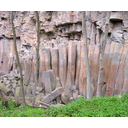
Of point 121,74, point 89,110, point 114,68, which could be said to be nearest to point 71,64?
point 114,68

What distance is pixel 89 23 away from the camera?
8.27 m

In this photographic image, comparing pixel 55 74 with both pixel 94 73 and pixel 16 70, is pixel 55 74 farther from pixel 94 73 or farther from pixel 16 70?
pixel 16 70

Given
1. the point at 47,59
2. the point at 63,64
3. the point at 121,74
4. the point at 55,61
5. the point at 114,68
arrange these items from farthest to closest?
the point at 47,59 < the point at 55,61 < the point at 63,64 < the point at 114,68 < the point at 121,74

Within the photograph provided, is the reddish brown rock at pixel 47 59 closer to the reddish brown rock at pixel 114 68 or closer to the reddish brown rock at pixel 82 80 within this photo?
the reddish brown rock at pixel 82 80

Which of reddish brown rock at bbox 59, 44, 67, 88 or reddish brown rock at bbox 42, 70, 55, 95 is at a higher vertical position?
reddish brown rock at bbox 59, 44, 67, 88

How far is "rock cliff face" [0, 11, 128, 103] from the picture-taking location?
6.16 metres

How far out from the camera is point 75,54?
7824 mm

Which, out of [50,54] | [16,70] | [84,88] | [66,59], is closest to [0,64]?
[16,70]

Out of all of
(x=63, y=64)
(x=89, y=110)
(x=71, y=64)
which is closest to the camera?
(x=89, y=110)

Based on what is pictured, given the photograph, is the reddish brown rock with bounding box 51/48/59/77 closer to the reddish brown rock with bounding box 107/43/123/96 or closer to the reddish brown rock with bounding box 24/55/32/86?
the reddish brown rock with bounding box 24/55/32/86

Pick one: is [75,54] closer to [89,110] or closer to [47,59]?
[47,59]

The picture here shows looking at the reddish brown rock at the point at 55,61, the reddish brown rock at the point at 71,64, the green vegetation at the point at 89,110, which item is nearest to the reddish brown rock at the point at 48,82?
the reddish brown rock at the point at 55,61

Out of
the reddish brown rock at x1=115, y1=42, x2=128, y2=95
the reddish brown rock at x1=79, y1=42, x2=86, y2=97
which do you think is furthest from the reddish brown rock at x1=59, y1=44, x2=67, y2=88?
the reddish brown rock at x1=115, y1=42, x2=128, y2=95

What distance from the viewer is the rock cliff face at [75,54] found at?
243 inches
